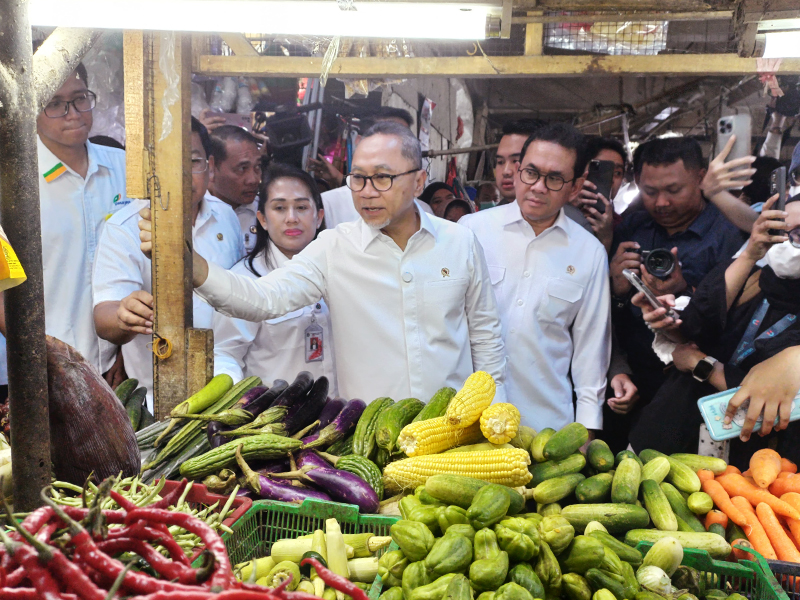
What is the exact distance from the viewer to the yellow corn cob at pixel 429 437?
2070 mm

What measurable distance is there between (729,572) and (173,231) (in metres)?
2.36

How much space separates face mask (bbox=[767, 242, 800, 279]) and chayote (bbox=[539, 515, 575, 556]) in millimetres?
1820

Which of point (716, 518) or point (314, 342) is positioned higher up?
point (314, 342)

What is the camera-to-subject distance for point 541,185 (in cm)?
329

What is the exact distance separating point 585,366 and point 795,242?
1180 millimetres

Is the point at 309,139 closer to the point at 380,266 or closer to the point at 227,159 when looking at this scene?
the point at 227,159

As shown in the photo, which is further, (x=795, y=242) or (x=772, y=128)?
(x=772, y=128)

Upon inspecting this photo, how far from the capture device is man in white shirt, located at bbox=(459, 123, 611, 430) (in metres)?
3.34

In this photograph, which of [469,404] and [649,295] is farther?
[649,295]

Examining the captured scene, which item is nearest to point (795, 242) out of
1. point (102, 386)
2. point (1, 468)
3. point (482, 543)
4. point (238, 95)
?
point (482, 543)

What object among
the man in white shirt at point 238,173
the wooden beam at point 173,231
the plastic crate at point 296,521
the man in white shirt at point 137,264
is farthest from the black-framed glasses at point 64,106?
the plastic crate at point 296,521

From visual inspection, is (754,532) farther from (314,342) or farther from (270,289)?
(314,342)

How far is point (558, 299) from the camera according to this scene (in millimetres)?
3361

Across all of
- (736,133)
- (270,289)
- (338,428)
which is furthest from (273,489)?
(736,133)
